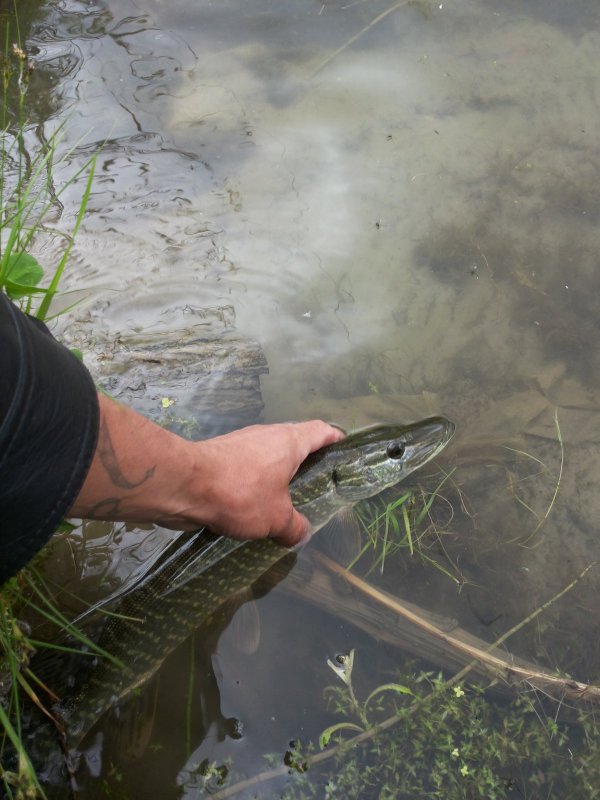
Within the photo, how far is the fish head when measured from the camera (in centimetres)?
325

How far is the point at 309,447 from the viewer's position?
3045 mm

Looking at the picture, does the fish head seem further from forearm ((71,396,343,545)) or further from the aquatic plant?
the aquatic plant

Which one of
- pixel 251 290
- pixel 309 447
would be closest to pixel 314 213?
pixel 251 290

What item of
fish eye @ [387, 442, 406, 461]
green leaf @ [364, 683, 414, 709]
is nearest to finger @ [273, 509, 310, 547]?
fish eye @ [387, 442, 406, 461]

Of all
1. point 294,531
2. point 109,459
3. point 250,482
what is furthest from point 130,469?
point 294,531

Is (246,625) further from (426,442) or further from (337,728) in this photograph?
(426,442)

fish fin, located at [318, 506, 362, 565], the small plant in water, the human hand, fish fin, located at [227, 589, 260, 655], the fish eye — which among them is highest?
the human hand

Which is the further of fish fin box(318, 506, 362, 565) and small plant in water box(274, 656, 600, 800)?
fish fin box(318, 506, 362, 565)

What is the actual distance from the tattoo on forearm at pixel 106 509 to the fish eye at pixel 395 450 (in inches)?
61.0

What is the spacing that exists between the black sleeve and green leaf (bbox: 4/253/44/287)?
619 millimetres

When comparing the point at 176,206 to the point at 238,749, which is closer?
the point at 238,749

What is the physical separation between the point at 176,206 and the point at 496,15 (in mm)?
2732

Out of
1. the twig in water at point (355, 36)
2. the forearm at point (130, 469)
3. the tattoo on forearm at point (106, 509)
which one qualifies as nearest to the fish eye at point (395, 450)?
the forearm at point (130, 469)

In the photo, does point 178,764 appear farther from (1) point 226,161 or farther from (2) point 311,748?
(1) point 226,161
